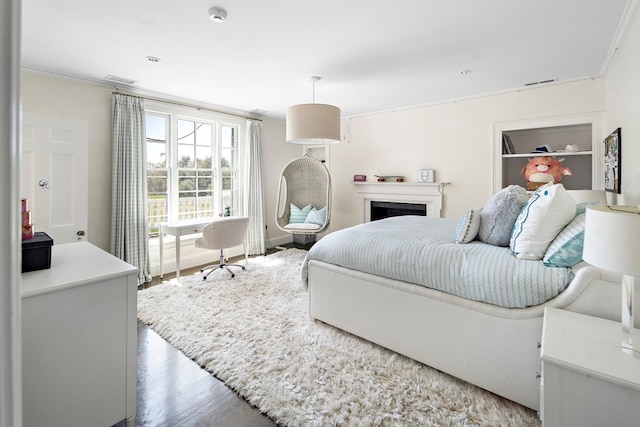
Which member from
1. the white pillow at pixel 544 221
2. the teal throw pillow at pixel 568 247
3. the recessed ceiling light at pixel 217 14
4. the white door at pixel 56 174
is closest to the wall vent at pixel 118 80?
the white door at pixel 56 174

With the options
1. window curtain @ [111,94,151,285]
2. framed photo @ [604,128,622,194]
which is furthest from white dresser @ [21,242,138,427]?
framed photo @ [604,128,622,194]

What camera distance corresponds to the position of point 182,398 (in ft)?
6.20

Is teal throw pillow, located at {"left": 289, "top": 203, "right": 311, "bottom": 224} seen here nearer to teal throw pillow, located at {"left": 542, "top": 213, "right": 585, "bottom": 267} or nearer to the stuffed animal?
the stuffed animal

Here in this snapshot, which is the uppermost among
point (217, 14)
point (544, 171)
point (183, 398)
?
point (217, 14)

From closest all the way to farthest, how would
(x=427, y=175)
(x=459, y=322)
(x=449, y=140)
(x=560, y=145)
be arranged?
(x=459, y=322) → (x=560, y=145) → (x=449, y=140) → (x=427, y=175)

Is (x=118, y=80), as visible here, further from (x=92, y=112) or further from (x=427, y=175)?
(x=427, y=175)

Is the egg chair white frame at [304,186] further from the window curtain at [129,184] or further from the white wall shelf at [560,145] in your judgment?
the white wall shelf at [560,145]

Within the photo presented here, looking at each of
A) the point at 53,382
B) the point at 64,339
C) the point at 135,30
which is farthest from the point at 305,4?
the point at 53,382

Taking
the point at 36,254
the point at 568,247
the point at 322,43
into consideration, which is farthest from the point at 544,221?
the point at 36,254

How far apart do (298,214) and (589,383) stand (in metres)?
4.50

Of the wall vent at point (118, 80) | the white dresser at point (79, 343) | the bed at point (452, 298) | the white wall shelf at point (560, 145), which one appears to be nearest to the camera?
the white dresser at point (79, 343)

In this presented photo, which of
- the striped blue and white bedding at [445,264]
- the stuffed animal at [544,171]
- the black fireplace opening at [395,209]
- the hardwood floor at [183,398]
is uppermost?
the stuffed animal at [544,171]

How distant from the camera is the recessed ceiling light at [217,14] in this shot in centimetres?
222

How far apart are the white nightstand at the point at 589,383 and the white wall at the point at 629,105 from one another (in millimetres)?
1597
